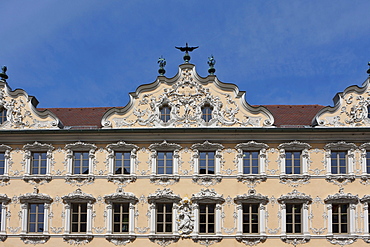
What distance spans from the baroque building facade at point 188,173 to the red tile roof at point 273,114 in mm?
1021

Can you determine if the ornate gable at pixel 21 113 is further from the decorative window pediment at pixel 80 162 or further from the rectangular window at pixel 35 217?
the rectangular window at pixel 35 217

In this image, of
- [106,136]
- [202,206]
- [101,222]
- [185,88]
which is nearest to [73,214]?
[101,222]

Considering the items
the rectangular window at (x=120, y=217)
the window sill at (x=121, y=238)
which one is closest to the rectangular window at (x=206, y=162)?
the rectangular window at (x=120, y=217)

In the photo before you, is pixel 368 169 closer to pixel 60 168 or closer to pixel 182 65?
pixel 182 65

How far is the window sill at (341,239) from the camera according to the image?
29641 mm

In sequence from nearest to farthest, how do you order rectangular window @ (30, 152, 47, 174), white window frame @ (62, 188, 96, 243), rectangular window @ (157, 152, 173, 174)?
white window frame @ (62, 188, 96, 243) < rectangular window @ (157, 152, 173, 174) < rectangular window @ (30, 152, 47, 174)

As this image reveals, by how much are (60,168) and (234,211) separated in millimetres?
9675

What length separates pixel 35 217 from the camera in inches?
1212

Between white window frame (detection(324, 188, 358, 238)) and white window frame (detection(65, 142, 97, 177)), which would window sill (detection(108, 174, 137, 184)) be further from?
white window frame (detection(324, 188, 358, 238))

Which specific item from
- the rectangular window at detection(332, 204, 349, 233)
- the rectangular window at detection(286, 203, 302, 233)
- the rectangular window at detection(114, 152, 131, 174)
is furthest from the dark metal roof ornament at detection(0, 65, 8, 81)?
the rectangular window at detection(332, 204, 349, 233)

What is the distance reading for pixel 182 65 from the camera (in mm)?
31750

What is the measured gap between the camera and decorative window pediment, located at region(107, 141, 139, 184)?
3069cm

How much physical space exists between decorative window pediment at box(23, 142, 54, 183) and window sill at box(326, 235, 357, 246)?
15329mm

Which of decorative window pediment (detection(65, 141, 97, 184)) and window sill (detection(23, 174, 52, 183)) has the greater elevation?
decorative window pediment (detection(65, 141, 97, 184))
